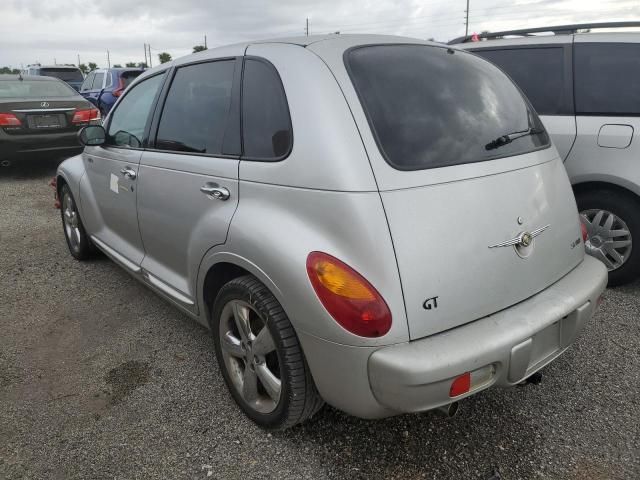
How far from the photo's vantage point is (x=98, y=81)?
13258 mm

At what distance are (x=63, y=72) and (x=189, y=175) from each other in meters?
17.0

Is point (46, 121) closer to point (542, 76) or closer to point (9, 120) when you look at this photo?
point (9, 120)

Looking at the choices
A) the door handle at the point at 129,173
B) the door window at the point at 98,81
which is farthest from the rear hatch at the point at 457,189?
the door window at the point at 98,81

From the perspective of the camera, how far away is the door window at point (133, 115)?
3.14 m

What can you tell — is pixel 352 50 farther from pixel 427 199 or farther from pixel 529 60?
pixel 529 60

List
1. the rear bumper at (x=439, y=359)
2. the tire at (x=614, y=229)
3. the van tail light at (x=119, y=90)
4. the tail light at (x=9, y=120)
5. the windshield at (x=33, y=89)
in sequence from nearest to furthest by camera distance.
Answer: the rear bumper at (x=439, y=359) → the tire at (x=614, y=229) → the tail light at (x=9, y=120) → the windshield at (x=33, y=89) → the van tail light at (x=119, y=90)

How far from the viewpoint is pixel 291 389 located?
2021mm

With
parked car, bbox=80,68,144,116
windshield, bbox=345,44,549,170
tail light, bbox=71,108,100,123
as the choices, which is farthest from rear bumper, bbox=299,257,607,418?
parked car, bbox=80,68,144,116

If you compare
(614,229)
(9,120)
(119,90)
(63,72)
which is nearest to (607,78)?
(614,229)

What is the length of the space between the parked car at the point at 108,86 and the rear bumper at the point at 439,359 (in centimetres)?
1173

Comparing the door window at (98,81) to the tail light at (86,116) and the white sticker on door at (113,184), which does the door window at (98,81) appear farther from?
the white sticker on door at (113,184)

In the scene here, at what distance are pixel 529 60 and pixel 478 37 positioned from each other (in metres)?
0.92

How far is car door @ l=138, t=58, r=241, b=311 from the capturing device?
7.70ft

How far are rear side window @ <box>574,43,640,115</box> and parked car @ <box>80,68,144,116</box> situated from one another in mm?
10718
